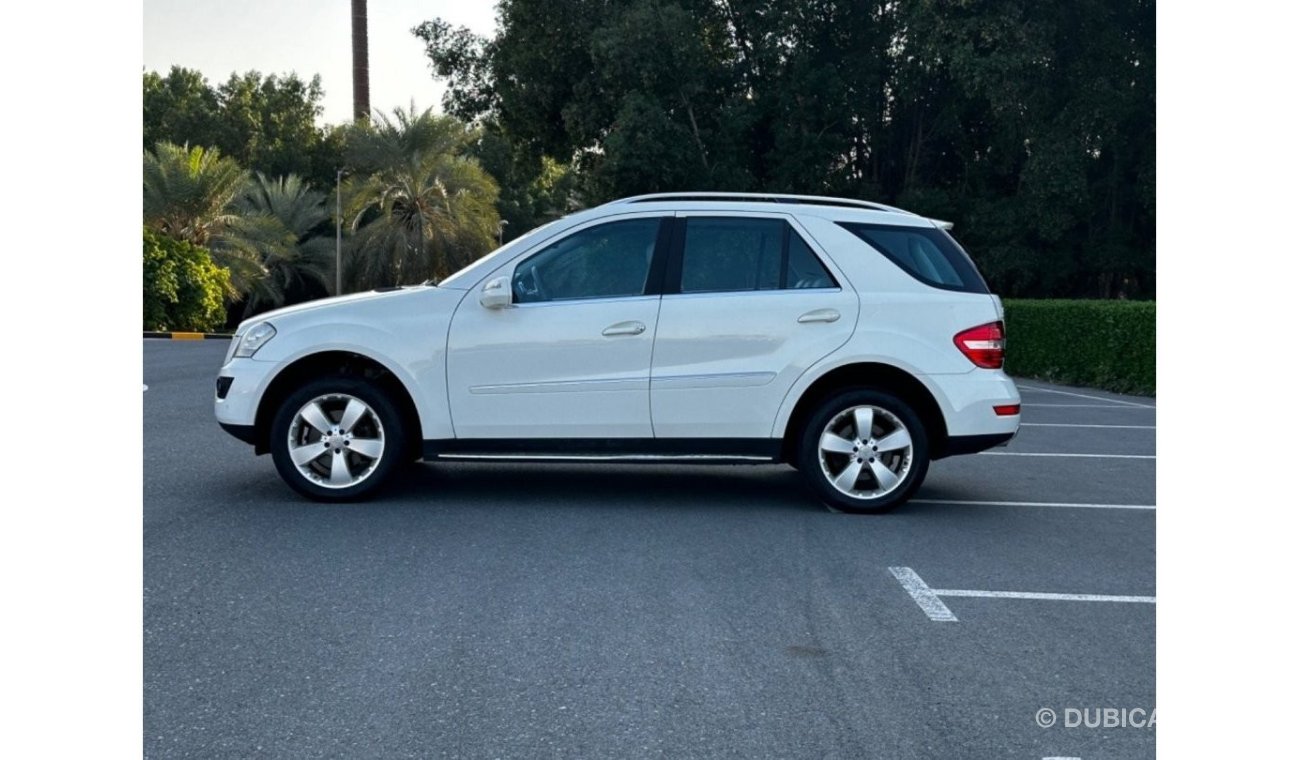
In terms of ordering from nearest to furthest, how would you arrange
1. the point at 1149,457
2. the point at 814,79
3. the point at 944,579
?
the point at 944,579
the point at 1149,457
the point at 814,79

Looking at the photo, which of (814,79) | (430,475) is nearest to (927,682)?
(430,475)

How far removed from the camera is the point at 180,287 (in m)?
35.1

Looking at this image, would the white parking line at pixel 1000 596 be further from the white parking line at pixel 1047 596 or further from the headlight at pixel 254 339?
the headlight at pixel 254 339

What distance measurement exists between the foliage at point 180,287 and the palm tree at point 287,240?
7.83 m

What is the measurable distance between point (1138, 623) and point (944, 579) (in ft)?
3.16

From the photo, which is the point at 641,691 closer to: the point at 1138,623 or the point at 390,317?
the point at 1138,623

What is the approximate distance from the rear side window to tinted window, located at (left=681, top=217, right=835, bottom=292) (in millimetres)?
370

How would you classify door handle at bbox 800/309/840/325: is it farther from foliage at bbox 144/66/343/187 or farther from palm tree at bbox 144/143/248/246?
foliage at bbox 144/66/343/187

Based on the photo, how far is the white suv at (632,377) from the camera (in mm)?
7891

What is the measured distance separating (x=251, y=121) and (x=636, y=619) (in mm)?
69561

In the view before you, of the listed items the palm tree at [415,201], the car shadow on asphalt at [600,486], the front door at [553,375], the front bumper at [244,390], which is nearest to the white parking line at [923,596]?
the car shadow on asphalt at [600,486]

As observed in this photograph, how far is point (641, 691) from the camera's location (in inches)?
178

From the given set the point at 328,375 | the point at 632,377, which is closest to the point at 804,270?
the point at 632,377

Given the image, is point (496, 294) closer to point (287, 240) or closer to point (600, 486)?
point (600, 486)
